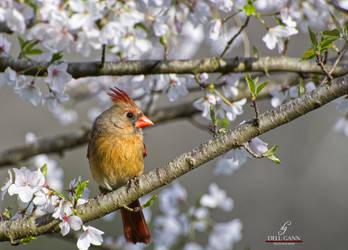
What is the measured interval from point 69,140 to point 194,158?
7.22 ft

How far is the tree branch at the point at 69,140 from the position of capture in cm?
425

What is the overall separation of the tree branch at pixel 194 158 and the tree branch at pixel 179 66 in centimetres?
54

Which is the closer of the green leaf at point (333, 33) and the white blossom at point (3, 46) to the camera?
the green leaf at point (333, 33)

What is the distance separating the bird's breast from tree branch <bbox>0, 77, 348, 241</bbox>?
38.2 inches

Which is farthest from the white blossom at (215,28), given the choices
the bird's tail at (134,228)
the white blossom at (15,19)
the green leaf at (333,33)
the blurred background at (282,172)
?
the blurred background at (282,172)

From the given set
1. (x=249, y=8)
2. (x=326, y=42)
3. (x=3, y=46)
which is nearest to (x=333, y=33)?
(x=326, y=42)

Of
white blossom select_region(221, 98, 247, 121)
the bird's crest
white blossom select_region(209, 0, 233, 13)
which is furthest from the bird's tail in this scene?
white blossom select_region(209, 0, 233, 13)

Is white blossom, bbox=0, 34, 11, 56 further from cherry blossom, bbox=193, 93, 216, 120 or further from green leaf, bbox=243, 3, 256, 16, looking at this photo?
green leaf, bbox=243, 3, 256, 16

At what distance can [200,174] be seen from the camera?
30.0ft

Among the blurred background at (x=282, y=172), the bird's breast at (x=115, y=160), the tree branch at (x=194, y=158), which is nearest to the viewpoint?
the tree branch at (x=194, y=158)

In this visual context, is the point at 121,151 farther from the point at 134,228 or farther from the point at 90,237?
the point at 90,237

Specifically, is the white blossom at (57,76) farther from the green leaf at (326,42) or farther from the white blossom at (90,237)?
the green leaf at (326,42)

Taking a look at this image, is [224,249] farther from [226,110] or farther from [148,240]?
[226,110]

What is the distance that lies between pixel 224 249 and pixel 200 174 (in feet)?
15.6
